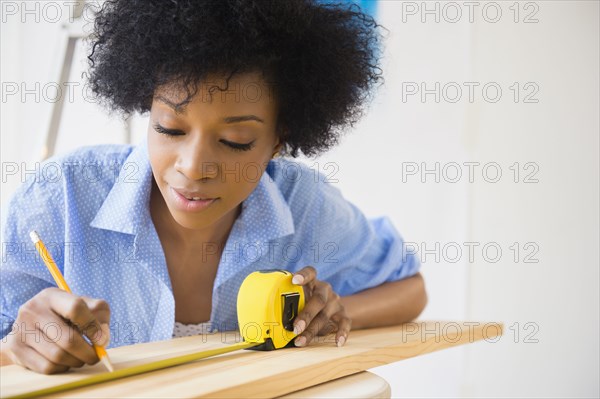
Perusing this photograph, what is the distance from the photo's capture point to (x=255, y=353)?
938mm

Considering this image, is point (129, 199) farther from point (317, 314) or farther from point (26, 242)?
point (317, 314)

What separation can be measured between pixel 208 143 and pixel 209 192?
8 cm

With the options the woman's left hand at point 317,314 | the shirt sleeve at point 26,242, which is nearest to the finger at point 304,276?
the woman's left hand at point 317,314

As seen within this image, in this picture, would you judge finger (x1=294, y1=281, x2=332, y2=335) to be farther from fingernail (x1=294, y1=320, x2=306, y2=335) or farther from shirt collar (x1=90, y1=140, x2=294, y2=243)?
shirt collar (x1=90, y1=140, x2=294, y2=243)

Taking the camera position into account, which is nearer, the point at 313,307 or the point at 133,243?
the point at 313,307

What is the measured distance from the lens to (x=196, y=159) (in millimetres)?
999

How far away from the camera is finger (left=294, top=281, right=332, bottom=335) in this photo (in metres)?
1.00

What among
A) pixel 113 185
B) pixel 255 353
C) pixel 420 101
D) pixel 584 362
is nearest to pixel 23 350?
pixel 255 353

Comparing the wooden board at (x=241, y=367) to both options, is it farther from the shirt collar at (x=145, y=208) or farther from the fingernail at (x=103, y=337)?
the shirt collar at (x=145, y=208)

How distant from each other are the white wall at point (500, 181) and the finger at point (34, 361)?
1.28 meters

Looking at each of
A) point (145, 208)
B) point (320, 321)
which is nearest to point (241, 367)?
point (320, 321)

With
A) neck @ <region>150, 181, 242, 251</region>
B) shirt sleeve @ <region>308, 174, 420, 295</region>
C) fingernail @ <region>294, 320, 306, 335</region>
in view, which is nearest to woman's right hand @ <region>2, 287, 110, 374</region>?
fingernail @ <region>294, 320, 306, 335</region>

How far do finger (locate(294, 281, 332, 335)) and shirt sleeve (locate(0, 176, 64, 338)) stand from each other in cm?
40

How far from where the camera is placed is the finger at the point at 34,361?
2.59ft
